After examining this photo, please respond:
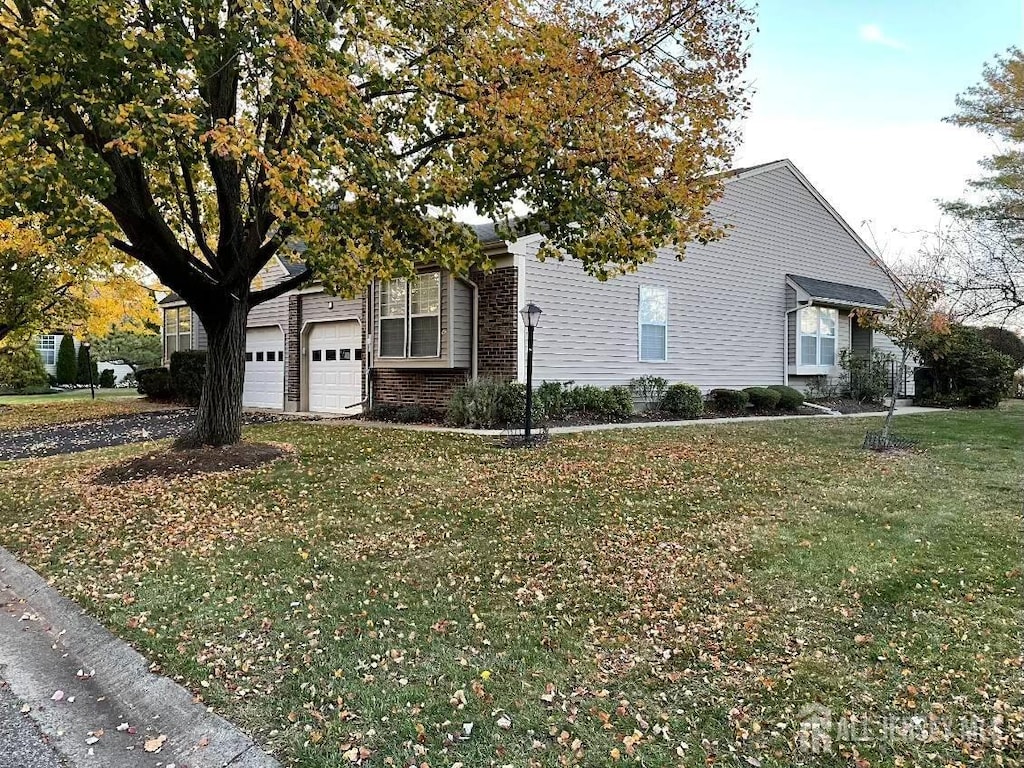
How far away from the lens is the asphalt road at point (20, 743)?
2.68 meters

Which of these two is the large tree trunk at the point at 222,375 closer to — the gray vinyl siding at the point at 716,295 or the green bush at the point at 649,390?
the gray vinyl siding at the point at 716,295

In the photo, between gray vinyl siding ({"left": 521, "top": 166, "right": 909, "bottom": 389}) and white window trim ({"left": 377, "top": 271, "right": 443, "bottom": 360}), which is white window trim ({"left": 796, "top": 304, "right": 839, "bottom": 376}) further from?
white window trim ({"left": 377, "top": 271, "right": 443, "bottom": 360})

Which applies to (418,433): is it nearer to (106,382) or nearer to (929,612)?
(929,612)

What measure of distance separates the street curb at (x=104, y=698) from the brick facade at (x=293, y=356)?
12.3 m

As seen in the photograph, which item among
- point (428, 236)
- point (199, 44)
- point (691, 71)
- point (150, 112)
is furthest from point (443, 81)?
point (691, 71)

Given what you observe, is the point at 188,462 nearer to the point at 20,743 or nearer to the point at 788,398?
the point at 20,743

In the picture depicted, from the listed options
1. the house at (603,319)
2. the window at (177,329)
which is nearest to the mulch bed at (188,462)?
the house at (603,319)

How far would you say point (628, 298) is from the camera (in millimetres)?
13656

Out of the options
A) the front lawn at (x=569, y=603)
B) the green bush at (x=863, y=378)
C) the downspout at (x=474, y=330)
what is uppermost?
the downspout at (x=474, y=330)

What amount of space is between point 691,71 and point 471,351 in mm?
6014

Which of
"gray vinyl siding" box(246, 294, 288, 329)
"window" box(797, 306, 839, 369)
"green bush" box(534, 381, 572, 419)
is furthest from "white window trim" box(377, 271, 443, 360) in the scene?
"window" box(797, 306, 839, 369)

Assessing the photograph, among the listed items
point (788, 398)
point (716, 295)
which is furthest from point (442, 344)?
point (788, 398)

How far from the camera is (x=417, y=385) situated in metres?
13.3

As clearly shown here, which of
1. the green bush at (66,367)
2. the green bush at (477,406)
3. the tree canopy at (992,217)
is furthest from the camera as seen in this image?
the green bush at (66,367)
